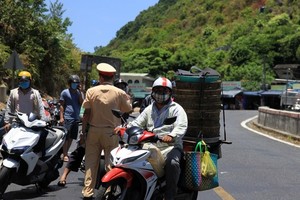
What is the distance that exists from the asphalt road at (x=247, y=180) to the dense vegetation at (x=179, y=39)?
16483 millimetres

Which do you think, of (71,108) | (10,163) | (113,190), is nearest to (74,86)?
(71,108)

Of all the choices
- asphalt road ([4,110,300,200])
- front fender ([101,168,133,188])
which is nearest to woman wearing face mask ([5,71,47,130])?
asphalt road ([4,110,300,200])

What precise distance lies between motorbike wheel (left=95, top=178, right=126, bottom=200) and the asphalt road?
2344 mm

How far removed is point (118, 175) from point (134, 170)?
19cm

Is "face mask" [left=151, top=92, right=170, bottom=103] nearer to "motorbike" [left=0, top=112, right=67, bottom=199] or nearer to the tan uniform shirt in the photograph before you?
the tan uniform shirt

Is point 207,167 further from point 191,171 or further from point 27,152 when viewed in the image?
point 27,152

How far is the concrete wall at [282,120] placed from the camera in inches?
709

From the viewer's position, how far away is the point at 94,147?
289 inches

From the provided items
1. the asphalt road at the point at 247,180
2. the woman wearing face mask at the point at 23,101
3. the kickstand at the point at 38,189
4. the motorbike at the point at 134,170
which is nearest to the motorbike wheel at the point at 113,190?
the motorbike at the point at 134,170

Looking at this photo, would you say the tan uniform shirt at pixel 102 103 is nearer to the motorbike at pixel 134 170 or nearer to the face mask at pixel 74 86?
the motorbike at pixel 134 170

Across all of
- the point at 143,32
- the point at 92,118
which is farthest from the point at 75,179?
the point at 143,32

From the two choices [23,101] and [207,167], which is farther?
[23,101]

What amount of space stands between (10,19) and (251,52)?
6036cm

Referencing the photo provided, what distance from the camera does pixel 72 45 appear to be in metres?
40.6
